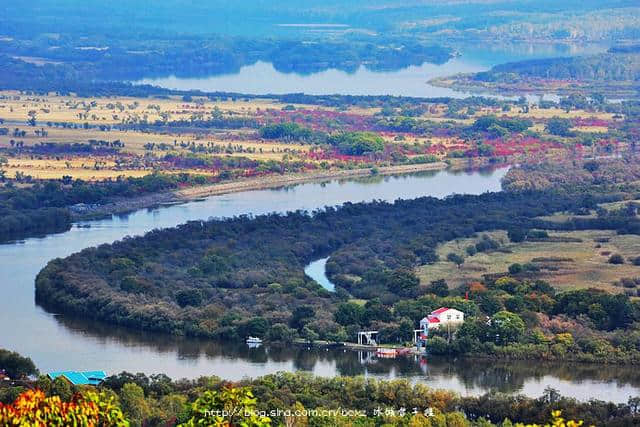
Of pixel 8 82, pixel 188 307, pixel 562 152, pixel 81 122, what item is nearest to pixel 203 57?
pixel 8 82

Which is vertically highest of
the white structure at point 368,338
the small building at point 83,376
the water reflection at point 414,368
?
the white structure at point 368,338

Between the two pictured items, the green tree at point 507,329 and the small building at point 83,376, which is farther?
the green tree at point 507,329

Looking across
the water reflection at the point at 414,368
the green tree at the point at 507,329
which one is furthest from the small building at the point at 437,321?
the water reflection at the point at 414,368

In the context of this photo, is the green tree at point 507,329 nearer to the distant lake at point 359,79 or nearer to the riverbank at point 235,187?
the riverbank at point 235,187

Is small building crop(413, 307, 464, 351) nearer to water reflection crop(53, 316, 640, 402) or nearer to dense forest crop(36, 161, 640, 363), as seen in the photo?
dense forest crop(36, 161, 640, 363)

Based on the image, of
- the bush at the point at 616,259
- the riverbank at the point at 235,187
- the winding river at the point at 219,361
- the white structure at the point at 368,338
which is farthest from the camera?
the riverbank at the point at 235,187

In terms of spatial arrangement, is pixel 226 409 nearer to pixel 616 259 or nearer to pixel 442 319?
pixel 442 319

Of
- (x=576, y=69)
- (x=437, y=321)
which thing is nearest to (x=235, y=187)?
Answer: (x=437, y=321)
